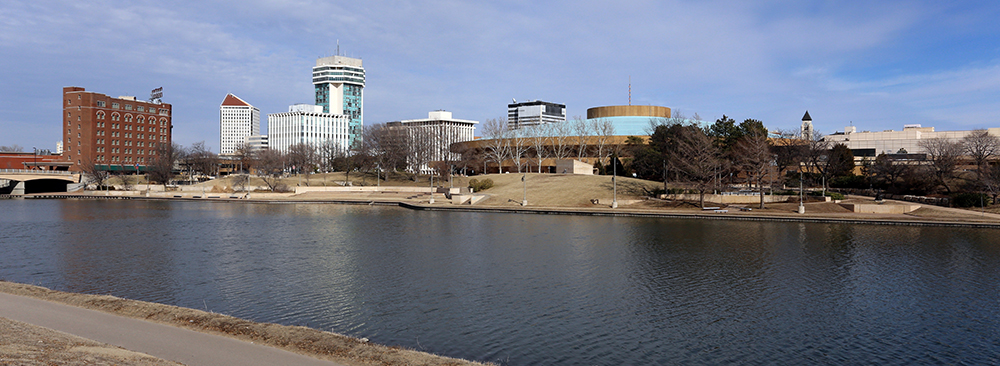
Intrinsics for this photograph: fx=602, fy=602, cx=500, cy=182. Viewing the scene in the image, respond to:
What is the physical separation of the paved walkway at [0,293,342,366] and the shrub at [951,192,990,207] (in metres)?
69.6

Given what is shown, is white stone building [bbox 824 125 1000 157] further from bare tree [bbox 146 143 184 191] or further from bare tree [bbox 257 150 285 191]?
bare tree [bbox 146 143 184 191]

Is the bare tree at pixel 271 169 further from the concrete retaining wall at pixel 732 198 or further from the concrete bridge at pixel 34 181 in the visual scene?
the concrete retaining wall at pixel 732 198

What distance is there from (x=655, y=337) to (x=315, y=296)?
11827mm

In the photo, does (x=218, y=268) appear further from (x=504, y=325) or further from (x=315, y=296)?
(x=504, y=325)

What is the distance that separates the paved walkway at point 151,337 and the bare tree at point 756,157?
194 feet

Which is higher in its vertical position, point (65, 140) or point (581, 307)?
point (65, 140)

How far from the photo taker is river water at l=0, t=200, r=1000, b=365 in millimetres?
16281

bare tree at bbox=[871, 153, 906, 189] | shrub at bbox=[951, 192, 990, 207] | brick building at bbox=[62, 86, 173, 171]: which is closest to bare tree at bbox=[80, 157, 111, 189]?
brick building at bbox=[62, 86, 173, 171]

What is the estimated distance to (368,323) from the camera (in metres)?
17.7

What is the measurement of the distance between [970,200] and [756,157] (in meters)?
20.2

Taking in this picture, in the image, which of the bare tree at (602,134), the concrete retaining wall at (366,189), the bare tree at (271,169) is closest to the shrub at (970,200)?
the bare tree at (602,134)

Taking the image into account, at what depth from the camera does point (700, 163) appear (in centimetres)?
6519

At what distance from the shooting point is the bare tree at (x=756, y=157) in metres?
64.0

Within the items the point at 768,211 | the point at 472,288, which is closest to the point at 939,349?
the point at 472,288
